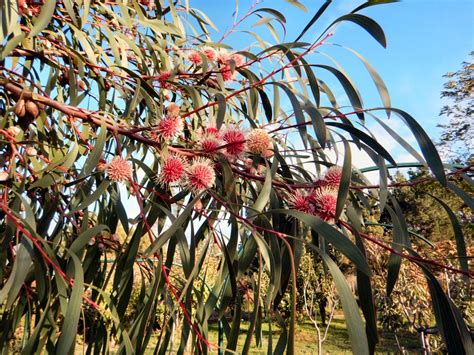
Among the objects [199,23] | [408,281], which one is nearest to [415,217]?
[408,281]

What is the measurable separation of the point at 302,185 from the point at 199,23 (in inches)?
49.0

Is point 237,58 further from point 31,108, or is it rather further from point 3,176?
point 3,176

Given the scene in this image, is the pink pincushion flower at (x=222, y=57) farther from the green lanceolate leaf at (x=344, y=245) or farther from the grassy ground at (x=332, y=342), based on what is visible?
the grassy ground at (x=332, y=342)

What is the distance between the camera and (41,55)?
936mm

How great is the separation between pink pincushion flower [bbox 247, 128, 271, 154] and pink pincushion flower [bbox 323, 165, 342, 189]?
0.11 m

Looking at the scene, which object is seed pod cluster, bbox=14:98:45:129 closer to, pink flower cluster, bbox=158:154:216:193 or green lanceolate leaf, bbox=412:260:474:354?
pink flower cluster, bbox=158:154:216:193

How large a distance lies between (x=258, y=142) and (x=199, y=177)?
4.5 inches

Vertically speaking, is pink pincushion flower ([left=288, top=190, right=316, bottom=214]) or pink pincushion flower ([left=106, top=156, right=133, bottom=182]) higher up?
pink pincushion flower ([left=106, top=156, right=133, bottom=182])

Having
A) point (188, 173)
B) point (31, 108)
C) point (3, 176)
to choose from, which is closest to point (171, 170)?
point (188, 173)

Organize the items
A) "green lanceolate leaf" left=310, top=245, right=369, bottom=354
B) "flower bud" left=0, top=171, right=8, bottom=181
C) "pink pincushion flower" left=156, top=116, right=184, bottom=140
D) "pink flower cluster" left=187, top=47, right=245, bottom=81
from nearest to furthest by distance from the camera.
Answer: "green lanceolate leaf" left=310, top=245, right=369, bottom=354 → "pink pincushion flower" left=156, top=116, right=184, bottom=140 → "flower bud" left=0, top=171, right=8, bottom=181 → "pink flower cluster" left=187, top=47, right=245, bottom=81

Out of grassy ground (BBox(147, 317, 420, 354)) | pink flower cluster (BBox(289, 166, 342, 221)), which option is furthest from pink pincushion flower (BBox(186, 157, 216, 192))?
grassy ground (BBox(147, 317, 420, 354))

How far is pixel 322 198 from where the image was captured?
1.85 feet

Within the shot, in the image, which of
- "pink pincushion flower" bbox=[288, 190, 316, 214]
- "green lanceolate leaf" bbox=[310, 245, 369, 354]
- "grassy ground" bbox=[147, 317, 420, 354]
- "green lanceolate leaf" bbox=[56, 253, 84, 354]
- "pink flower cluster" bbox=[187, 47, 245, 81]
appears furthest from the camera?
"grassy ground" bbox=[147, 317, 420, 354]

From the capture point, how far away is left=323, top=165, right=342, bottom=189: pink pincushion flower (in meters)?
0.59
